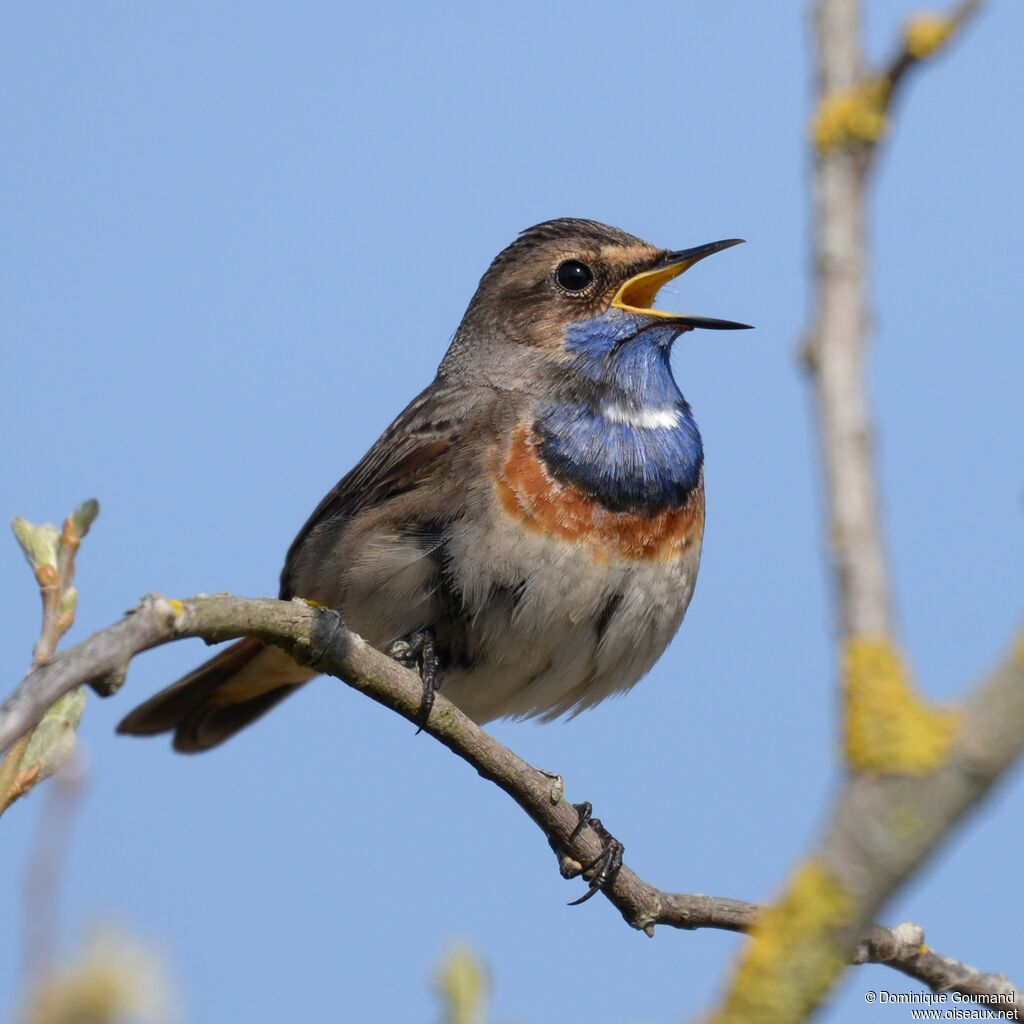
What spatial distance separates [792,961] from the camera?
1689 mm

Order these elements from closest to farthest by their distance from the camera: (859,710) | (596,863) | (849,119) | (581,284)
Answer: (849,119), (859,710), (596,863), (581,284)

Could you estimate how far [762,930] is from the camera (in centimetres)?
175

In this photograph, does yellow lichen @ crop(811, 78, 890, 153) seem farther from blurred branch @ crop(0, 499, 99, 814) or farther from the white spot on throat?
the white spot on throat

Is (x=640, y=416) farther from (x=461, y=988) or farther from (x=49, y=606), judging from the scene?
(x=461, y=988)

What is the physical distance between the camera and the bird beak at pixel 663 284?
255 inches

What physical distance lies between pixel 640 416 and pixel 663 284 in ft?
2.62

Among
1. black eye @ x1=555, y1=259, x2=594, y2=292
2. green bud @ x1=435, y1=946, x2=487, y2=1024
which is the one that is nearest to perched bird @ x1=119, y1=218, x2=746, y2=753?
black eye @ x1=555, y1=259, x2=594, y2=292

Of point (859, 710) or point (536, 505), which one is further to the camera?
point (536, 505)

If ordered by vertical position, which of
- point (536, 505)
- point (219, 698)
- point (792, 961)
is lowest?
point (219, 698)

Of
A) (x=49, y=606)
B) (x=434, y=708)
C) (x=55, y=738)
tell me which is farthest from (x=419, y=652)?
(x=49, y=606)

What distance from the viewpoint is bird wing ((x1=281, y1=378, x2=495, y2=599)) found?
250 inches

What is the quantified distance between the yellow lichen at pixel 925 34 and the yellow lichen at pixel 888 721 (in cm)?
68

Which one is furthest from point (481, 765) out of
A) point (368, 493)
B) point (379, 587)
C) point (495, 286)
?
point (495, 286)

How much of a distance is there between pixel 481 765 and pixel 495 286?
3.06 meters
